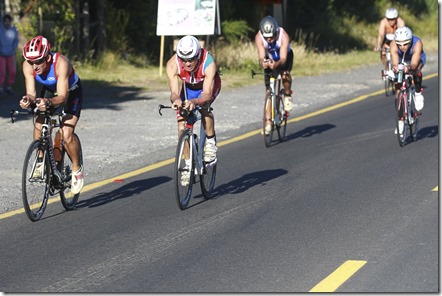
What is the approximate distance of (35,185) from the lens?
10.7 metres

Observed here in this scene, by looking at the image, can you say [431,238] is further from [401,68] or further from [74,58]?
[74,58]

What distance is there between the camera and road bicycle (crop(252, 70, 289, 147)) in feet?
52.7

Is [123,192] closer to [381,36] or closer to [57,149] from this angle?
[57,149]

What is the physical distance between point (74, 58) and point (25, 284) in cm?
1981

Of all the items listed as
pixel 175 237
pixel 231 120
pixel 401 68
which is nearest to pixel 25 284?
pixel 175 237

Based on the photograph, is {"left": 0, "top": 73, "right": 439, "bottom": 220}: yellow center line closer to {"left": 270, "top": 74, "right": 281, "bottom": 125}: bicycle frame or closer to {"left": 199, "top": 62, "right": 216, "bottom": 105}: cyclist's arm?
{"left": 270, "top": 74, "right": 281, "bottom": 125}: bicycle frame

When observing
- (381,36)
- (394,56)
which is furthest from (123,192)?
(381,36)

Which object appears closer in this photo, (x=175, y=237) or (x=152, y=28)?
(x=175, y=237)

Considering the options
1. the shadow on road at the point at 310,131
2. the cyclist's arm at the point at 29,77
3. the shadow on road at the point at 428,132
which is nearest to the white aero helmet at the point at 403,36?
the shadow on road at the point at 428,132

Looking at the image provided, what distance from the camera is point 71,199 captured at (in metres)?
11.4

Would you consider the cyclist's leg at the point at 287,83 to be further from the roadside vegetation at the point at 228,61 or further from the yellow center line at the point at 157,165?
the roadside vegetation at the point at 228,61

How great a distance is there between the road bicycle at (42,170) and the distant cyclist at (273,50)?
5.43 meters

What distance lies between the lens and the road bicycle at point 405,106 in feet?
51.3

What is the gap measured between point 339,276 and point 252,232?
192 cm
